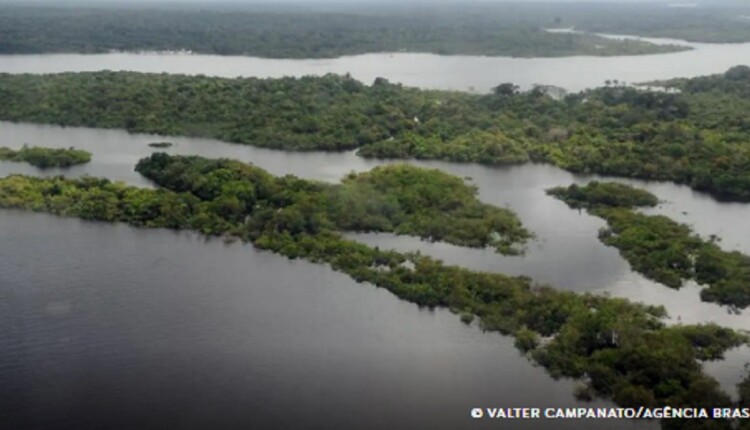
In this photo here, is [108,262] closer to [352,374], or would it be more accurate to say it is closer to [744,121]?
[352,374]

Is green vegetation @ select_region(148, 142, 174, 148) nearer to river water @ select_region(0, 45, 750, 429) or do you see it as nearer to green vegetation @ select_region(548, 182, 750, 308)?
river water @ select_region(0, 45, 750, 429)

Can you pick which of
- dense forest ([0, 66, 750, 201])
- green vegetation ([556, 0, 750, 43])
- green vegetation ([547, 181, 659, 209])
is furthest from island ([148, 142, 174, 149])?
green vegetation ([556, 0, 750, 43])

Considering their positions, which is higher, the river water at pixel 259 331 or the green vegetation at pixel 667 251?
the green vegetation at pixel 667 251

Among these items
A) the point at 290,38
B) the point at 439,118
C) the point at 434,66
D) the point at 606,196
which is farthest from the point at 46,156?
the point at 290,38

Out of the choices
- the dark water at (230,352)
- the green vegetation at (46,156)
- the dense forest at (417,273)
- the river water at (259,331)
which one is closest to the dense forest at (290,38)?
the green vegetation at (46,156)

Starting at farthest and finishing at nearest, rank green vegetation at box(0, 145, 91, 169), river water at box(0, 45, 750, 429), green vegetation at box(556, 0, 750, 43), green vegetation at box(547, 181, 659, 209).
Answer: green vegetation at box(556, 0, 750, 43) → green vegetation at box(0, 145, 91, 169) → green vegetation at box(547, 181, 659, 209) → river water at box(0, 45, 750, 429)

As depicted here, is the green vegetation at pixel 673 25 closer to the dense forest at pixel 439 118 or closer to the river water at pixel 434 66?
the river water at pixel 434 66
